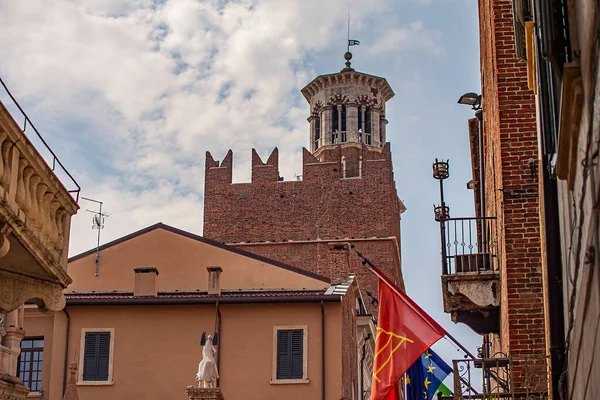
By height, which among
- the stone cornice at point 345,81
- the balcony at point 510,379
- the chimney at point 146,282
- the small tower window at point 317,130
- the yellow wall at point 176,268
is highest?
the stone cornice at point 345,81

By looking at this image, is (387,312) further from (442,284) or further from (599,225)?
(599,225)

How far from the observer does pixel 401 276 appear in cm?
6662

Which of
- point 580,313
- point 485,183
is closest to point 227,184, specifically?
point 485,183

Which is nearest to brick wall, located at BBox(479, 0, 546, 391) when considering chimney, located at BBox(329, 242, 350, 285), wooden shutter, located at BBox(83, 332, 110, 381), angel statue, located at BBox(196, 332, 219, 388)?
angel statue, located at BBox(196, 332, 219, 388)

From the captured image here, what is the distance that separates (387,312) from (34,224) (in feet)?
17.9

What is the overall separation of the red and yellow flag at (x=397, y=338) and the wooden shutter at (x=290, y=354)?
1252 centimetres

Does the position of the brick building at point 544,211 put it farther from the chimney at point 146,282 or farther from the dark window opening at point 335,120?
the dark window opening at point 335,120

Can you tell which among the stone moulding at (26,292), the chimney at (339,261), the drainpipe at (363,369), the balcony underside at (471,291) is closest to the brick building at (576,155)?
the stone moulding at (26,292)

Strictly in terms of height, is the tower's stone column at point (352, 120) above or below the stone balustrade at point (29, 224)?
above

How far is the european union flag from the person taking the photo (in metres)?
15.9

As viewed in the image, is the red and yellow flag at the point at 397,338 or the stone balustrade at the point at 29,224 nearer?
the stone balustrade at the point at 29,224

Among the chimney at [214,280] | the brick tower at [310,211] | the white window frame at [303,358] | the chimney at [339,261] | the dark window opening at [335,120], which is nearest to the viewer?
the white window frame at [303,358]

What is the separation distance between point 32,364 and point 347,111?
44.9 meters

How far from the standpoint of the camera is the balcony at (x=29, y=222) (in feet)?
35.3
